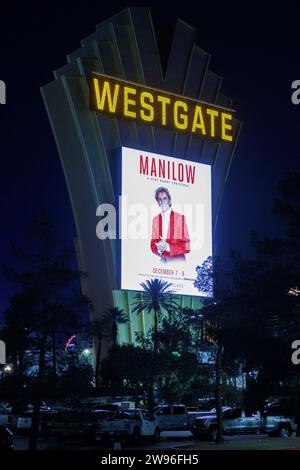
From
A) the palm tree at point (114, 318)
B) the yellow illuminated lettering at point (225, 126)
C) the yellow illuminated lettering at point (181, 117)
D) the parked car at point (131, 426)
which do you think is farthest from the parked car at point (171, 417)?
the yellow illuminated lettering at point (225, 126)

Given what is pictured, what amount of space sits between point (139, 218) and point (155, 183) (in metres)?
3.94

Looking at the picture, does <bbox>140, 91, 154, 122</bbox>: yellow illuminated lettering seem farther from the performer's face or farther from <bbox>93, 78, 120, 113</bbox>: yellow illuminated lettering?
the performer's face

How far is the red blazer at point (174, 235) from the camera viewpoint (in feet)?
244

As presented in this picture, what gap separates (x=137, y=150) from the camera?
75.2 metres

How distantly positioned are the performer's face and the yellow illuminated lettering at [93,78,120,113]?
933 cm

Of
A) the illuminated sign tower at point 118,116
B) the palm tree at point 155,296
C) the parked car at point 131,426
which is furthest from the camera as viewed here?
the illuminated sign tower at point 118,116

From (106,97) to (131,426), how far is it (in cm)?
4262

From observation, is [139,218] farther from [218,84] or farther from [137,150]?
[218,84]

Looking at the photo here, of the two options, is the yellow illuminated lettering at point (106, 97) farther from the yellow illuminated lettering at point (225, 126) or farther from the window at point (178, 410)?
the window at point (178, 410)

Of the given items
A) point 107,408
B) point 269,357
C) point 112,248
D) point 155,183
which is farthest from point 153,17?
point 269,357

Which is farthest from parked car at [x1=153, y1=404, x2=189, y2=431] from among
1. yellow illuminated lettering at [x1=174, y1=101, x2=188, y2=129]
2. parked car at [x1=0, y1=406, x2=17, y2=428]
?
yellow illuminated lettering at [x1=174, y1=101, x2=188, y2=129]

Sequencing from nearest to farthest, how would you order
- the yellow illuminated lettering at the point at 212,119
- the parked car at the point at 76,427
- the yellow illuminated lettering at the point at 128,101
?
the parked car at the point at 76,427, the yellow illuminated lettering at the point at 128,101, the yellow illuminated lettering at the point at 212,119

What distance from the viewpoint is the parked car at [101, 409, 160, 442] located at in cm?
3625

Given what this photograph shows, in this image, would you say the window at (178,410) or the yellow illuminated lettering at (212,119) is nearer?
the window at (178,410)
